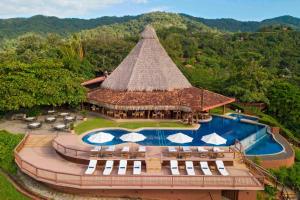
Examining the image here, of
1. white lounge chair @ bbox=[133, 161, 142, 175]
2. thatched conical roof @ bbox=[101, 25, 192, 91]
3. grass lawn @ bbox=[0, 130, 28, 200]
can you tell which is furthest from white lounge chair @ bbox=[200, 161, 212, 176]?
thatched conical roof @ bbox=[101, 25, 192, 91]

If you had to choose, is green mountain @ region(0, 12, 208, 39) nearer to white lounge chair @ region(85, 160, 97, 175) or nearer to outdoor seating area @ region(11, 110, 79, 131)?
outdoor seating area @ region(11, 110, 79, 131)

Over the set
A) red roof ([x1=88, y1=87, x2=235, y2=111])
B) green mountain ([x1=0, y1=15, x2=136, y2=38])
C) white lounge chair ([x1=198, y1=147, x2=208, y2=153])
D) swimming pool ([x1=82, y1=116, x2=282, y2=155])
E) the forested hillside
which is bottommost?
swimming pool ([x1=82, y1=116, x2=282, y2=155])

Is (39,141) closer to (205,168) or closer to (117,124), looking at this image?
(117,124)

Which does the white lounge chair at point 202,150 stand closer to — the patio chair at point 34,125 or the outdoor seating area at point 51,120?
the outdoor seating area at point 51,120

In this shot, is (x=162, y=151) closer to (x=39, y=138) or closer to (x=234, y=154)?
(x=234, y=154)

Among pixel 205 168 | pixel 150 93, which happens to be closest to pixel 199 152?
pixel 205 168

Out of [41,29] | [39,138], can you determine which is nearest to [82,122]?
[39,138]

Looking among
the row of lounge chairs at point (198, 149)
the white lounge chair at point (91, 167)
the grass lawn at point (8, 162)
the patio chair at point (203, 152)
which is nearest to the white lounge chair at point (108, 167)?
the white lounge chair at point (91, 167)
